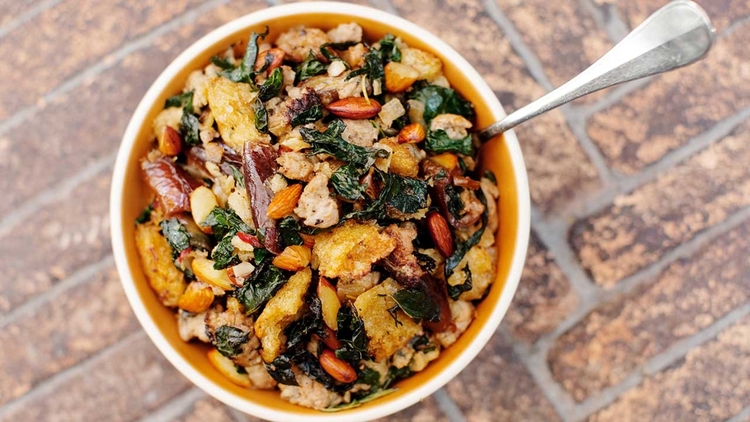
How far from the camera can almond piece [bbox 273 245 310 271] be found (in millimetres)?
1835

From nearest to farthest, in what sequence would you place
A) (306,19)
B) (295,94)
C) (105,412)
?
(295,94) < (306,19) < (105,412)

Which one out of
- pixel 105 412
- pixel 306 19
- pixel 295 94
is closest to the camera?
pixel 295 94

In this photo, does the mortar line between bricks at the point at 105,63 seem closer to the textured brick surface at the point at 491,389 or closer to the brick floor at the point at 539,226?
the brick floor at the point at 539,226

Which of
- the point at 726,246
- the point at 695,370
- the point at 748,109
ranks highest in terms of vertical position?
the point at 748,109

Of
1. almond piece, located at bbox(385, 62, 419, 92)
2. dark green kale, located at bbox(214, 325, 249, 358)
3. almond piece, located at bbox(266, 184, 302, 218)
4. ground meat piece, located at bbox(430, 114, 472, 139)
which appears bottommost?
dark green kale, located at bbox(214, 325, 249, 358)

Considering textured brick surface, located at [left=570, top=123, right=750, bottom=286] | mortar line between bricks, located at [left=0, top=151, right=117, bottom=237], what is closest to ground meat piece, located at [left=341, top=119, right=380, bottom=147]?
textured brick surface, located at [left=570, top=123, right=750, bottom=286]

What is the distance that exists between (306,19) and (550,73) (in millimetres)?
1013

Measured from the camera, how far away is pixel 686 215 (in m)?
2.61

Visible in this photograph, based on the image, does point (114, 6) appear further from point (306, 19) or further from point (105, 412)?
point (105, 412)

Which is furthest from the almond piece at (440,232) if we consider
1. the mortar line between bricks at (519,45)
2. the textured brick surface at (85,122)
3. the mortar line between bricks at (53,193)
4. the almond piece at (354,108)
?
the mortar line between bricks at (53,193)

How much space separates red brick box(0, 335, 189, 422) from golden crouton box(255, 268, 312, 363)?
2.71 ft

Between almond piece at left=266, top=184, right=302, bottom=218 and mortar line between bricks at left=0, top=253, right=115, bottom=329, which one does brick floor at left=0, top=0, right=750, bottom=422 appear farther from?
almond piece at left=266, top=184, right=302, bottom=218

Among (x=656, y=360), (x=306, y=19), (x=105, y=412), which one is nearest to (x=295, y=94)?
(x=306, y=19)

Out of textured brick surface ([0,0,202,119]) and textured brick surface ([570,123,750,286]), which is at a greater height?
textured brick surface ([0,0,202,119])
